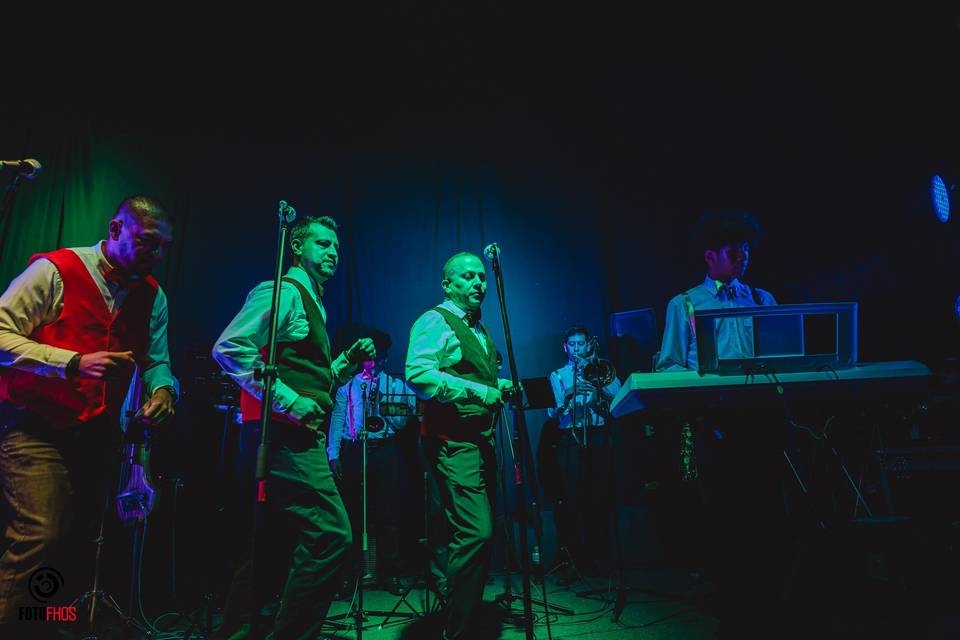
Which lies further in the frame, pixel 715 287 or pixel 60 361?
pixel 715 287

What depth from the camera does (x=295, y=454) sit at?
260 centimetres

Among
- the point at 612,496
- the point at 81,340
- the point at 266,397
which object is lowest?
the point at 612,496

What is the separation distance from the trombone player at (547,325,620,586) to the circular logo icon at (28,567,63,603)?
169 inches

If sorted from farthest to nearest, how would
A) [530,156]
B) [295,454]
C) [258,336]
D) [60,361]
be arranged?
[530,156]
[258,336]
[295,454]
[60,361]

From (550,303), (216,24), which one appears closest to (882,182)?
(550,303)

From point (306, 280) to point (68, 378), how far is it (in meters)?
1.17

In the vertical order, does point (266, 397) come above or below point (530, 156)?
below

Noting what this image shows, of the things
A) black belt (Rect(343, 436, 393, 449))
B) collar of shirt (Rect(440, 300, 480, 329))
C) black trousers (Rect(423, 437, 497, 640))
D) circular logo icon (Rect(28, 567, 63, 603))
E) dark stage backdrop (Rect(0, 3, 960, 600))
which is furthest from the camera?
black belt (Rect(343, 436, 393, 449))

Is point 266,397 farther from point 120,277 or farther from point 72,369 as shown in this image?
point 120,277

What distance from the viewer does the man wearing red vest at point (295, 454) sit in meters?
2.50

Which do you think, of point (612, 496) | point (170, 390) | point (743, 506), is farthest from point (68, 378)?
point (612, 496)

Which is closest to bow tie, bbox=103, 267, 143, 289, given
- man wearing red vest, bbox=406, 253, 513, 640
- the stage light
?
man wearing red vest, bbox=406, 253, 513, 640

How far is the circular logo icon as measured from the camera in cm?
206

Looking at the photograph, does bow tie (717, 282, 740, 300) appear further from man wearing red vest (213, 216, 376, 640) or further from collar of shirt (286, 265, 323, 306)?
collar of shirt (286, 265, 323, 306)
